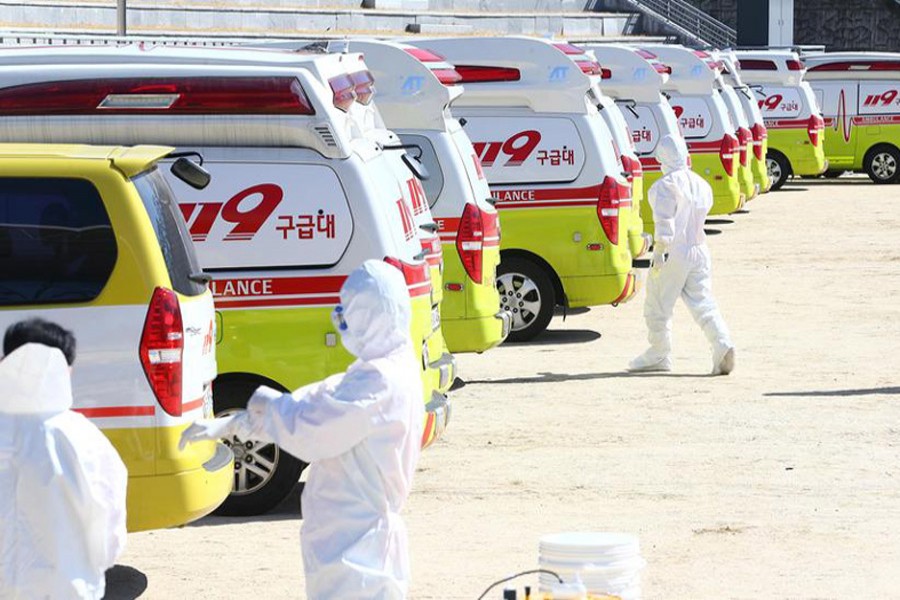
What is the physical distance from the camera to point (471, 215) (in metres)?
13.0

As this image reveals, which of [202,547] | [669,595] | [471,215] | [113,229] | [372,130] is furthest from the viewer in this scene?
[471,215]

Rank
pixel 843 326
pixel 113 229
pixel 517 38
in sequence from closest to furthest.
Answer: pixel 113 229
pixel 517 38
pixel 843 326

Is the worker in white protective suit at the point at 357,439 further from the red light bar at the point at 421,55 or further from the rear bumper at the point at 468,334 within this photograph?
the red light bar at the point at 421,55

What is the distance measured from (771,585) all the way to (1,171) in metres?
3.76

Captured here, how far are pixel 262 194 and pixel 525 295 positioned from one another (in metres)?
7.38

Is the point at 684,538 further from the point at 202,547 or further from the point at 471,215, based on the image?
the point at 471,215

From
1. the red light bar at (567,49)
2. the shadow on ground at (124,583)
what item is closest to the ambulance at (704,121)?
the red light bar at (567,49)

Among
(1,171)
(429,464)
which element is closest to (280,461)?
(429,464)

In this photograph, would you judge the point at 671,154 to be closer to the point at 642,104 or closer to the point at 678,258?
the point at 678,258

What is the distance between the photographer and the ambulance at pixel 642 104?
22031 mm

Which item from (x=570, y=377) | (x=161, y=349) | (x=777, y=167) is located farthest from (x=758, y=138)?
(x=161, y=349)

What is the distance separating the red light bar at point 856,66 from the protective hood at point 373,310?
31053 millimetres

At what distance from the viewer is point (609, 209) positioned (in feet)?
53.2

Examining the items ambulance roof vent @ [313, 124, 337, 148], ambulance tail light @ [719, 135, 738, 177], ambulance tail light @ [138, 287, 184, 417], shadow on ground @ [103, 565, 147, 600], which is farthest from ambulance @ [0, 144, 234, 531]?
ambulance tail light @ [719, 135, 738, 177]
